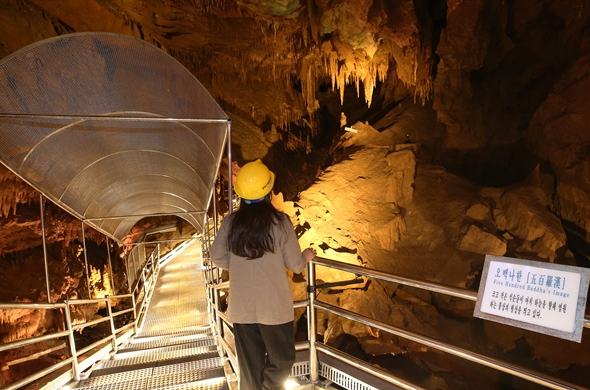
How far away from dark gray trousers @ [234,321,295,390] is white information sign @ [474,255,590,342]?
43.6 inches

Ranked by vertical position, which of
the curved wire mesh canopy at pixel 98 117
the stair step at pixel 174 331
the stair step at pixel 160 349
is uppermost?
the curved wire mesh canopy at pixel 98 117

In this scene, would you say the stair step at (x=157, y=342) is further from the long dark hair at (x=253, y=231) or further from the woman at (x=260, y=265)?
the long dark hair at (x=253, y=231)

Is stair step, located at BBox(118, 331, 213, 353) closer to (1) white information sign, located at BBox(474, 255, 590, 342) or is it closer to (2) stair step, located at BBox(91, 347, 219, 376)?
(2) stair step, located at BBox(91, 347, 219, 376)

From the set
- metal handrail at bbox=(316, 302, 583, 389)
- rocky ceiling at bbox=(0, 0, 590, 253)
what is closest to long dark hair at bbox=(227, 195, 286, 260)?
metal handrail at bbox=(316, 302, 583, 389)

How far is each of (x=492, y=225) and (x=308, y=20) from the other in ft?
22.6

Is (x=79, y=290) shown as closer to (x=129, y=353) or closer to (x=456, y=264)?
(x=129, y=353)

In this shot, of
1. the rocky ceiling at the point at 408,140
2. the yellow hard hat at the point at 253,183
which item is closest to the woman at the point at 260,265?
the yellow hard hat at the point at 253,183

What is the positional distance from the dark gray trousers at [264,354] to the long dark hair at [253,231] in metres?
0.47

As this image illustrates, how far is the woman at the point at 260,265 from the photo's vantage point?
2.16 metres

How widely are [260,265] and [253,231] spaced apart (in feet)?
0.68

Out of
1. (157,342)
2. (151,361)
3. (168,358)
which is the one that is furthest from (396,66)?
(151,361)

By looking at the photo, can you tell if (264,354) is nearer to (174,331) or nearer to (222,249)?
(222,249)

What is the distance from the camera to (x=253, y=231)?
2.14 meters

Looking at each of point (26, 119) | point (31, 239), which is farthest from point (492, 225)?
point (31, 239)
